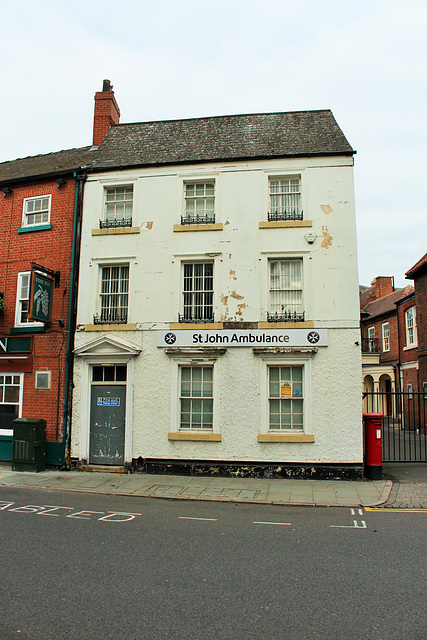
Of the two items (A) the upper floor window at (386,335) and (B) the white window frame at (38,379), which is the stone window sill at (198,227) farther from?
(A) the upper floor window at (386,335)

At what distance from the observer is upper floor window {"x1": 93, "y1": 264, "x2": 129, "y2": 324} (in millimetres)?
13391

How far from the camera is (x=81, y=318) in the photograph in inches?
529

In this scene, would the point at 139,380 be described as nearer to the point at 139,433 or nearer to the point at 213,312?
the point at 139,433

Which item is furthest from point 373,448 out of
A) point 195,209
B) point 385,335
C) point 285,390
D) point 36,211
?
point 385,335

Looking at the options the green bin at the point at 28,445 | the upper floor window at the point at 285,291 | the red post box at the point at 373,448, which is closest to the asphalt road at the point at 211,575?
the red post box at the point at 373,448

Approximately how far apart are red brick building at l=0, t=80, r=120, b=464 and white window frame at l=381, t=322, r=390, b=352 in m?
25.3

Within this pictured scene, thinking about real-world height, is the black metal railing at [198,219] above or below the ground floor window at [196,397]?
above

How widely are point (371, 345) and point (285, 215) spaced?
26047 mm

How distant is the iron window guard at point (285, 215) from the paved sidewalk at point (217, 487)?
684 centimetres

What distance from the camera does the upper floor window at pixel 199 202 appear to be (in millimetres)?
13383

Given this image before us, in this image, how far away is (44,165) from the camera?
16109mm

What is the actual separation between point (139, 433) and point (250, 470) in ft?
10.0

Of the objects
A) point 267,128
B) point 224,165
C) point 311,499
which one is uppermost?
point 267,128

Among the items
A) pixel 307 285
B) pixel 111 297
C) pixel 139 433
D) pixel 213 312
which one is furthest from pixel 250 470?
pixel 111 297
